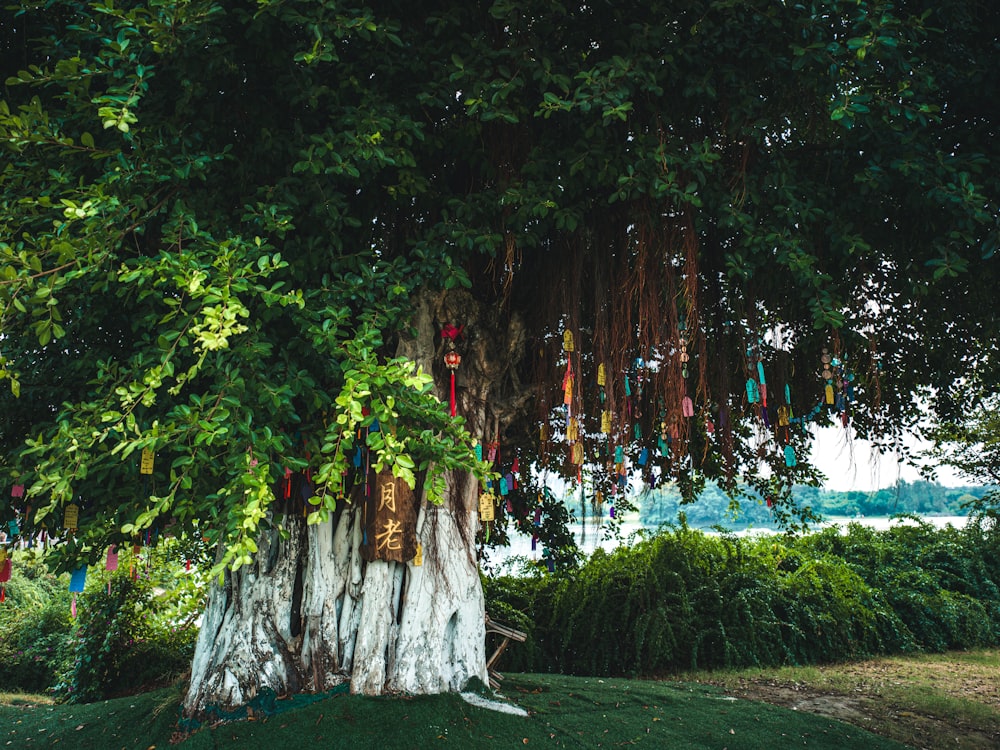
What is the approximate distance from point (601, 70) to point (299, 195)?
5.00 ft

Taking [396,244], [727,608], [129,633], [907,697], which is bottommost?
[907,697]

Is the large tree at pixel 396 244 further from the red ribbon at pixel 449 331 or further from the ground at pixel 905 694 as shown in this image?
the ground at pixel 905 694

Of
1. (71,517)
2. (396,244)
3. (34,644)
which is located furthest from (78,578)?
(34,644)

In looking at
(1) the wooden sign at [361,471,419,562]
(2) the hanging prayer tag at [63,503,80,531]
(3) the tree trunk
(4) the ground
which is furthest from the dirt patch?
(2) the hanging prayer tag at [63,503,80,531]

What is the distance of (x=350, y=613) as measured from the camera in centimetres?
387

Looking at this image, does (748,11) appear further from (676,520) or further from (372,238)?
(676,520)

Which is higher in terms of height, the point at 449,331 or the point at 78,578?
the point at 449,331

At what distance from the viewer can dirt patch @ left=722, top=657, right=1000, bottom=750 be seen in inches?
176

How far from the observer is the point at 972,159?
3.21 meters

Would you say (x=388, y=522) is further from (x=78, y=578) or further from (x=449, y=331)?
(x=78, y=578)

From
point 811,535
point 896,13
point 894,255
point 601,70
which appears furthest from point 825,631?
point 601,70

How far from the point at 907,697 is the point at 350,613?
14.4 feet

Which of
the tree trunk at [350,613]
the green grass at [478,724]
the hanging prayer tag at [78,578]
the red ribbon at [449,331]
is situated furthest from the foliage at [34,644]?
the red ribbon at [449,331]

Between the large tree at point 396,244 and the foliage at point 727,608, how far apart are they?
287 cm
